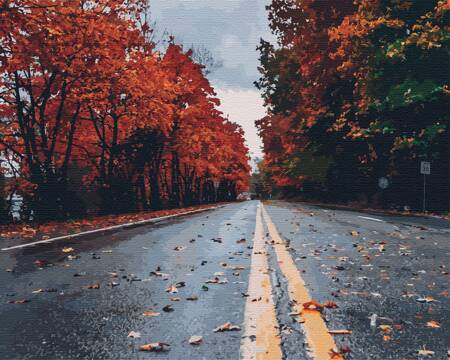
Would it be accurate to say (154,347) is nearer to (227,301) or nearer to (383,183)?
(227,301)

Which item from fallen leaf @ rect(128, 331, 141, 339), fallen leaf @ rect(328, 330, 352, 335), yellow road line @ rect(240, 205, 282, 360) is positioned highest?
fallen leaf @ rect(328, 330, 352, 335)

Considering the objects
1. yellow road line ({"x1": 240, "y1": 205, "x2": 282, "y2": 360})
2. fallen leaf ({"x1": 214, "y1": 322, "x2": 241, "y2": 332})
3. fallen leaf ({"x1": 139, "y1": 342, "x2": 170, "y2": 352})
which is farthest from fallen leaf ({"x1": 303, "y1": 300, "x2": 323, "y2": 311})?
fallen leaf ({"x1": 139, "y1": 342, "x2": 170, "y2": 352})

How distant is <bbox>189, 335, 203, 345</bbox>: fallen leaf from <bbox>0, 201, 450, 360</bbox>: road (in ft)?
0.11

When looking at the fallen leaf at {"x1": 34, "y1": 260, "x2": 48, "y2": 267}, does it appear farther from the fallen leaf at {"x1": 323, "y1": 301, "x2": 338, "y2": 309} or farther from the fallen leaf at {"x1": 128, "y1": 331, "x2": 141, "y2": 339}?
the fallen leaf at {"x1": 323, "y1": 301, "x2": 338, "y2": 309}

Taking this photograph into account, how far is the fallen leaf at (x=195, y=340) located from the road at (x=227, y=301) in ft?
0.11

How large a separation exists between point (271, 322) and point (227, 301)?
82cm

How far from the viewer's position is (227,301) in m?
4.46

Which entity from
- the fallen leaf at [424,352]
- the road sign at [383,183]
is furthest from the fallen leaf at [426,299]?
the road sign at [383,183]

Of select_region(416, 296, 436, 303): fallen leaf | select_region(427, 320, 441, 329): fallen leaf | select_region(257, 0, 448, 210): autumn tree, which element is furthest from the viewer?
select_region(257, 0, 448, 210): autumn tree

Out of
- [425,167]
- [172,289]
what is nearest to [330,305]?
[172,289]

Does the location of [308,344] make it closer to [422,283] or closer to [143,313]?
[143,313]

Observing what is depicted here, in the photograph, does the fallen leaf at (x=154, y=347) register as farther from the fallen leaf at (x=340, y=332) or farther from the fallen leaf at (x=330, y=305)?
the fallen leaf at (x=330, y=305)

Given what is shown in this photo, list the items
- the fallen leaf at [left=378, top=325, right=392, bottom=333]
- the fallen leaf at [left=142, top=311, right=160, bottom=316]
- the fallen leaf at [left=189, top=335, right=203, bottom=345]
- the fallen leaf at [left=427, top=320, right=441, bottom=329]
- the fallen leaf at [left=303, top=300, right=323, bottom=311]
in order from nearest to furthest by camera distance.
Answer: the fallen leaf at [left=189, top=335, right=203, bottom=345] < the fallen leaf at [left=378, top=325, right=392, bottom=333] < the fallen leaf at [left=427, top=320, right=441, bottom=329] < the fallen leaf at [left=142, top=311, right=160, bottom=316] < the fallen leaf at [left=303, top=300, right=323, bottom=311]

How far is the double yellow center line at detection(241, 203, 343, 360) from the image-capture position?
306cm
